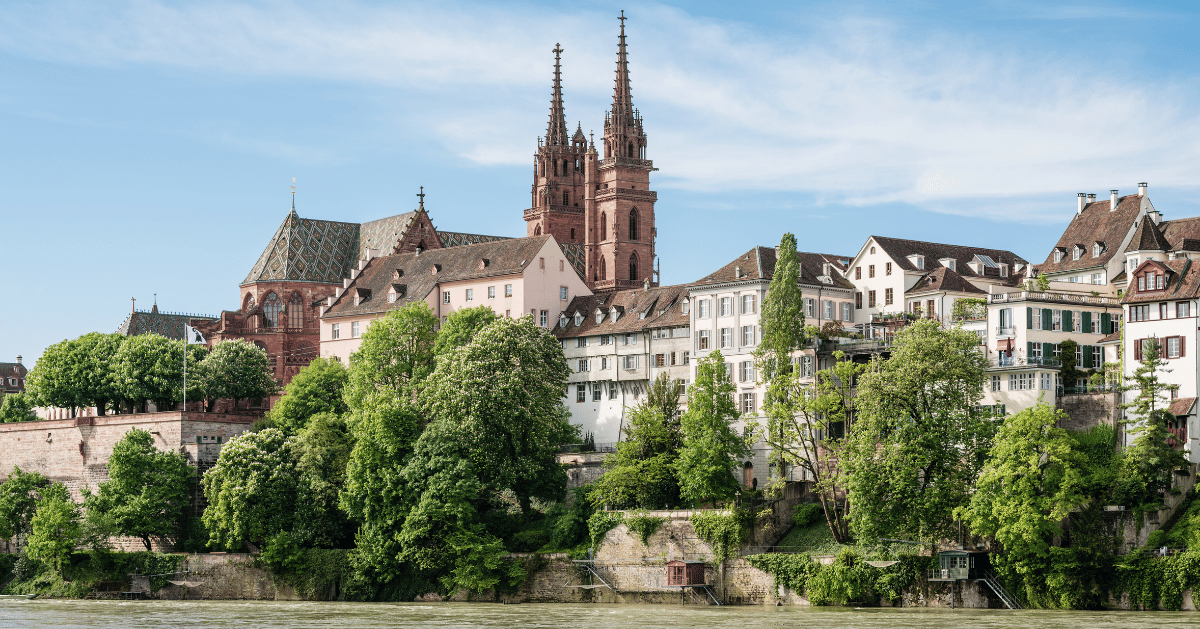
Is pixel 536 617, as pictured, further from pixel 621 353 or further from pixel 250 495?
pixel 621 353

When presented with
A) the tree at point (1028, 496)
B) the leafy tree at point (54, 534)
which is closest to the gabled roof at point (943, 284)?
the tree at point (1028, 496)

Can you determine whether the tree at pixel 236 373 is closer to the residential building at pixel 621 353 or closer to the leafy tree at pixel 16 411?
the residential building at pixel 621 353

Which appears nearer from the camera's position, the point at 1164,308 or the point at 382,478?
the point at 1164,308

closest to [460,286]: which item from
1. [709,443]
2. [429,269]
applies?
[429,269]

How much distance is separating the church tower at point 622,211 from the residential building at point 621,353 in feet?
91.4

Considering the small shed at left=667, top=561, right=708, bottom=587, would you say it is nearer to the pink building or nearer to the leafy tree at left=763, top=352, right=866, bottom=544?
the leafy tree at left=763, top=352, right=866, bottom=544

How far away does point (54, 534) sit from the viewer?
103875 mm

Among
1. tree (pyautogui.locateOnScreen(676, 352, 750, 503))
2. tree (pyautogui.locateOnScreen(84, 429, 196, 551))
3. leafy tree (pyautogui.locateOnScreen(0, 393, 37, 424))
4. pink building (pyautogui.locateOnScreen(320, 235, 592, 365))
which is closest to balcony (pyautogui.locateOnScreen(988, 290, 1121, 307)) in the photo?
tree (pyautogui.locateOnScreen(676, 352, 750, 503))

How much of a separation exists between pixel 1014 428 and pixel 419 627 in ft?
92.1

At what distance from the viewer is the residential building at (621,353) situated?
114 m

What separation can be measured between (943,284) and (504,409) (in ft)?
89.3

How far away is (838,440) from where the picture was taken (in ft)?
304

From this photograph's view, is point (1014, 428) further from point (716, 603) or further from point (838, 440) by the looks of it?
point (716, 603)

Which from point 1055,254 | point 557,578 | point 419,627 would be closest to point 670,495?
point 557,578
